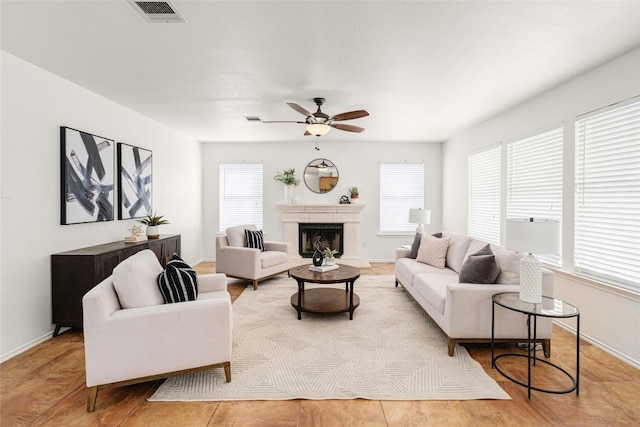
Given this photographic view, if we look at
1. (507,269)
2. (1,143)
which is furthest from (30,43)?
(507,269)

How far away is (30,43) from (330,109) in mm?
3115

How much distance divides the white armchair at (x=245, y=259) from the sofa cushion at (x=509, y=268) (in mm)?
3251

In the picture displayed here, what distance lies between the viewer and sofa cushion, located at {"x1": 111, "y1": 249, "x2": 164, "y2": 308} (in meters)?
2.25

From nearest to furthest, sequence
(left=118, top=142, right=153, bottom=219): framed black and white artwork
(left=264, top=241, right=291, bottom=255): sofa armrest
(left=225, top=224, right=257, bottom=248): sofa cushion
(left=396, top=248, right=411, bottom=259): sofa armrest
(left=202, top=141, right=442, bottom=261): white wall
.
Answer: (left=118, top=142, right=153, bottom=219): framed black and white artwork → (left=396, top=248, right=411, bottom=259): sofa armrest → (left=225, top=224, right=257, bottom=248): sofa cushion → (left=264, top=241, right=291, bottom=255): sofa armrest → (left=202, top=141, right=442, bottom=261): white wall

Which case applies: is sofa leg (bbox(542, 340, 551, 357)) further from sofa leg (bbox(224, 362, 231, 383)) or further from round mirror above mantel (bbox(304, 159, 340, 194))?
round mirror above mantel (bbox(304, 159, 340, 194))

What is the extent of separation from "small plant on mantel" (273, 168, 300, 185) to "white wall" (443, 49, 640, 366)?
12.6ft

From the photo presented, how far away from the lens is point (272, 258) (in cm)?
529

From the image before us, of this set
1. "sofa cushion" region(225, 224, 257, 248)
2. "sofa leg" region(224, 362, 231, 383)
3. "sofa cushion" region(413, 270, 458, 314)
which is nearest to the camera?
"sofa leg" region(224, 362, 231, 383)

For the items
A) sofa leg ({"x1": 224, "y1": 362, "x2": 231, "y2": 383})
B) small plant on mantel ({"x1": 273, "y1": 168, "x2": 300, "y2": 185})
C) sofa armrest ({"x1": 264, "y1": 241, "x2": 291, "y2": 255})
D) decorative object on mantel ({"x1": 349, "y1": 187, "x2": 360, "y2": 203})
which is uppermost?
small plant on mantel ({"x1": 273, "y1": 168, "x2": 300, "y2": 185})

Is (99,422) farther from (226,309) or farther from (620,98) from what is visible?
(620,98)

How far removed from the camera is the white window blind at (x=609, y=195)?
2.80 m

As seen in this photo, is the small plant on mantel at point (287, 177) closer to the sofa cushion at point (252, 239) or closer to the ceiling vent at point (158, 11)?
the sofa cushion at point (252, 239)

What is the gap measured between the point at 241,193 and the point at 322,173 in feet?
6.03

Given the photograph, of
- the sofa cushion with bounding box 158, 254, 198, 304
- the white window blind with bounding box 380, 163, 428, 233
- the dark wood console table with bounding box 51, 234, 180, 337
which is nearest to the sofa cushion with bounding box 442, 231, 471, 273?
the white window blind with bounding box 380, 163, 428, 233
